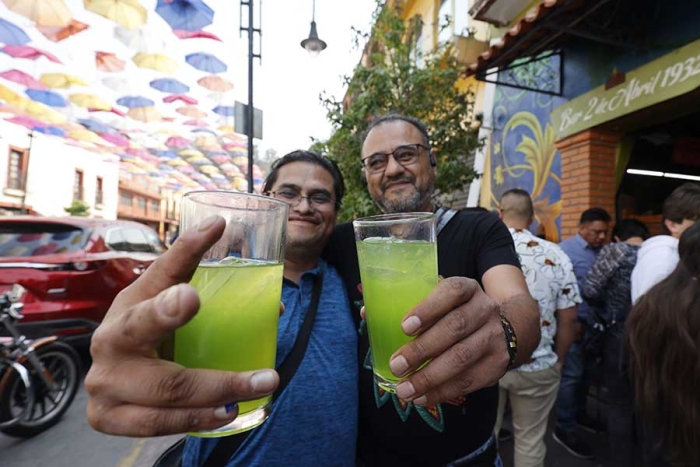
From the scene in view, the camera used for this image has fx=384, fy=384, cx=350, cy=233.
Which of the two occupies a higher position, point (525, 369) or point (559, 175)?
point (559, 175)

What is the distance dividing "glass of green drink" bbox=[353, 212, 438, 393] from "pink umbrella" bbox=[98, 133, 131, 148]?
16.0 metres

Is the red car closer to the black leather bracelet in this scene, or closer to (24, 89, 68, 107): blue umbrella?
the black leather bracelet

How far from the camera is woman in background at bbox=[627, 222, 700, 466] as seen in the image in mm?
1611

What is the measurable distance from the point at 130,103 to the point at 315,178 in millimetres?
10964

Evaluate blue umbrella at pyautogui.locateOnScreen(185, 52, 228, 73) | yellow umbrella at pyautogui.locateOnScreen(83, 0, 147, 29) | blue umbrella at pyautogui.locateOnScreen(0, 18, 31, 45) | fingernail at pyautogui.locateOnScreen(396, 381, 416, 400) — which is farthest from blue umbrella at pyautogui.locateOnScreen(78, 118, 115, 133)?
fingernail at pyautogui.locateOnScreen(396, 381, 416, 400)

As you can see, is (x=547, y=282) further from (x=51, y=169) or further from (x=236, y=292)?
(x=51, y=169)

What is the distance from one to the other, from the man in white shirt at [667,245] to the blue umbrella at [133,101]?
38.3 ft

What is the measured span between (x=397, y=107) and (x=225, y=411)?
237 inches

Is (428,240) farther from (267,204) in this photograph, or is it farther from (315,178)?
(315,178)

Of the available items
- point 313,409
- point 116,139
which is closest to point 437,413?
point 313,409

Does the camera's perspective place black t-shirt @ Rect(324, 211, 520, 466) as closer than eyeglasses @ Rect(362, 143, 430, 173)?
Yes

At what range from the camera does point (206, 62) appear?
28.0ft

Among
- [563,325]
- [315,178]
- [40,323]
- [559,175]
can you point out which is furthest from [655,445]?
[40,323]

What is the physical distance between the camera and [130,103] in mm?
10594
